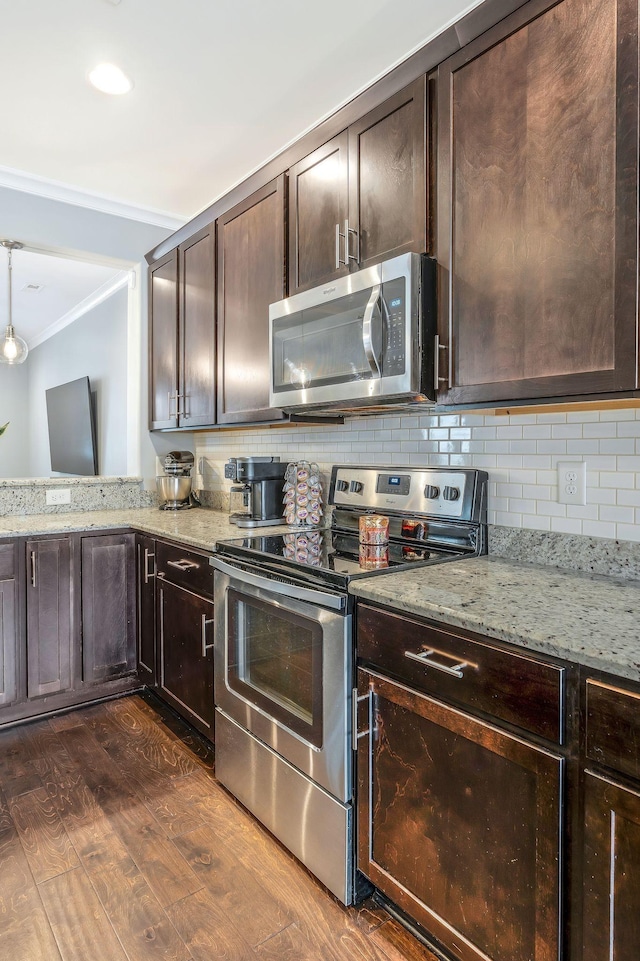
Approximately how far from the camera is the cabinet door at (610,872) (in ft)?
3.00

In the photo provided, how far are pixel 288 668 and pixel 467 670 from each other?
682 millimetres

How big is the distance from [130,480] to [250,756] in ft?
6.44

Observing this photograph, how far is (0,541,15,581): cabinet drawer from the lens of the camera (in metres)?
2.47

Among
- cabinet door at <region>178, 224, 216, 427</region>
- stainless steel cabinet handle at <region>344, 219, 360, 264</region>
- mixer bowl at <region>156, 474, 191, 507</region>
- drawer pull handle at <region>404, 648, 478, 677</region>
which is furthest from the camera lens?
mixer bowl at <region>156, 474, 191, 507</region>

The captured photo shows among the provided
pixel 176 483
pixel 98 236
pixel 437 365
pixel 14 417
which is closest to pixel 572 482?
pixel 437 365

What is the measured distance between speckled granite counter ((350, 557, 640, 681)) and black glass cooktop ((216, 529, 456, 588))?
78mm

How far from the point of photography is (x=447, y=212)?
5.21ft

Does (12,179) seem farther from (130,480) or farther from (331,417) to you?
(331,417)

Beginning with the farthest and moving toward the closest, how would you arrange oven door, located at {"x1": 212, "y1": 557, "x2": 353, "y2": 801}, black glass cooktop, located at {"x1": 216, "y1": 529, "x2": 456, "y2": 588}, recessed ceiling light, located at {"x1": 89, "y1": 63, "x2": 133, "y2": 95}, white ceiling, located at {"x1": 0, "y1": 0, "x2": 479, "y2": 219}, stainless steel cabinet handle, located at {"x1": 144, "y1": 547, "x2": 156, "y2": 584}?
1. stainless steel cabinet handle, located at {"x1": 144, "y1": 547, "x2": 156, "y2": 584}
2. recessed ceiling light, located at {"x1": 89, "y1": 63, "x2": 133, "y2": 95}
3. white ceiling, located at {"x1": 0, "y1": 0, "x2": 479, "y2": 219}
4. black glass cooktop, located at {"x1": 216, "y1": 529, "x2": 456, "y2": 588}
5. oven door, located at {"x1": 212, "y1": 557, "x2": 353, "y2": 801}

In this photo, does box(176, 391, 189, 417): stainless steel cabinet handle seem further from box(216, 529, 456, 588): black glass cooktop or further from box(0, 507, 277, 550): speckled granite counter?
box(216, 529, 456, 588): black glass cooktop

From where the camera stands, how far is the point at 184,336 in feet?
9.87

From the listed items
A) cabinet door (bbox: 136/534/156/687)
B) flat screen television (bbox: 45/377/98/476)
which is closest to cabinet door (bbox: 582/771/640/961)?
cabinet door (bbox: 136/534/156/687)

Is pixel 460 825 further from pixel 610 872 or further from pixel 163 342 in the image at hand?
pixel 163 342

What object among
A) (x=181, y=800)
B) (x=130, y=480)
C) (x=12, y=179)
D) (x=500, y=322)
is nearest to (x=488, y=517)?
(x=500, y=322)
